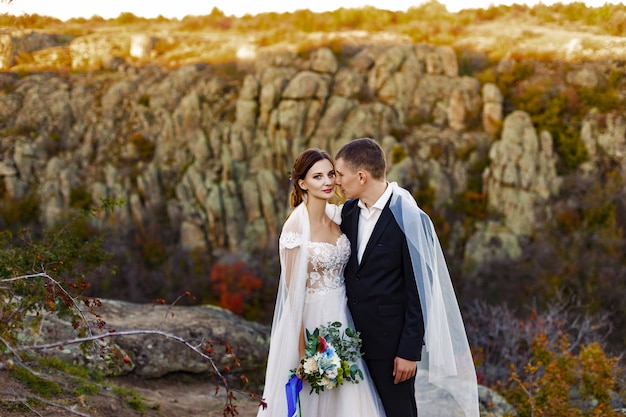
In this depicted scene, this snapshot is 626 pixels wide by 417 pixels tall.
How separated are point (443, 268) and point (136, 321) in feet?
17.6

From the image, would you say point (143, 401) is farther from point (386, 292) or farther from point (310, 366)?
point (386, 292)

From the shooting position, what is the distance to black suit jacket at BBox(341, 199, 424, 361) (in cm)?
429

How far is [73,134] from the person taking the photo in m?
36.5

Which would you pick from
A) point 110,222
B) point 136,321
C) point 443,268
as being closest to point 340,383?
point 443,268

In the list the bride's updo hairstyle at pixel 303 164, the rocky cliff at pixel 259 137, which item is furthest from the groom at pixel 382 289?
the rocky cliff at pixel 259 137

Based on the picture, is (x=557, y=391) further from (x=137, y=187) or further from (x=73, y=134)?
(x=73, y=134)

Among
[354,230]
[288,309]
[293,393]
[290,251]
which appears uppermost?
[354,230]

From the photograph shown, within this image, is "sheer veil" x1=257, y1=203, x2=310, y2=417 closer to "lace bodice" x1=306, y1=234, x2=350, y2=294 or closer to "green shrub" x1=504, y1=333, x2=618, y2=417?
"lace bodice" x1=306, y1=234, x2=350, y2=294

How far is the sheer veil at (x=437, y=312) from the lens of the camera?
4.30 metres

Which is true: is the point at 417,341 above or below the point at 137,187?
above

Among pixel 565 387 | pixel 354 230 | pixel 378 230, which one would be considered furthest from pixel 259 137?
pixel 378 230

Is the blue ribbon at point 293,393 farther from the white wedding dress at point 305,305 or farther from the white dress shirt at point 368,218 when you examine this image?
the white dress shirt at point 368,218

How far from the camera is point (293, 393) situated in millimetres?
4332

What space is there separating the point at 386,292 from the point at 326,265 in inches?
20.2
